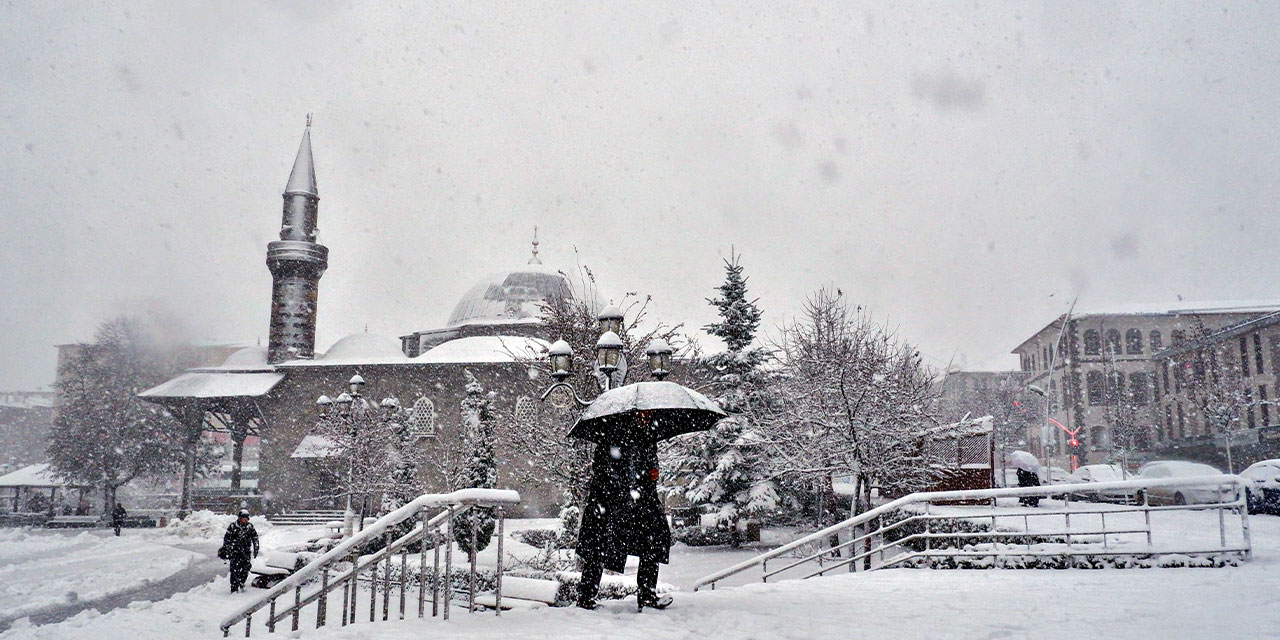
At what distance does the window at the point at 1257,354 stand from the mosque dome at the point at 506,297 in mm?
34342

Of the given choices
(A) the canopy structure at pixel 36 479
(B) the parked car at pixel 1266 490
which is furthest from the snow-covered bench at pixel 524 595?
(A) the canopy structure at pixel 36 479

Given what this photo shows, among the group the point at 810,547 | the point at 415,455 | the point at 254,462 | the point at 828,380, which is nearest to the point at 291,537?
the point at 415,455

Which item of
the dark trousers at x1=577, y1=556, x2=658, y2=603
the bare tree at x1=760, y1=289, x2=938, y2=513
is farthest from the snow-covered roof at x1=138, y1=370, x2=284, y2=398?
the dark trousers at x1=577, y1=556, x2=658, y2=603

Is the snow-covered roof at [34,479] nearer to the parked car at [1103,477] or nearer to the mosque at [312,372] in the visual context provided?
the mosque at [312,372]

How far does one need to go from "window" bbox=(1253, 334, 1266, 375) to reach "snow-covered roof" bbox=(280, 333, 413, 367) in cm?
4133

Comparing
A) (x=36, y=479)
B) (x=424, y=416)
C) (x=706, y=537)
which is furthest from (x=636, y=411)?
(x=36, y=479)

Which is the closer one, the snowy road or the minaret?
the snowy road

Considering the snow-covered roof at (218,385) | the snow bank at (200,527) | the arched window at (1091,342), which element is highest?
the arched window at (1091,342)

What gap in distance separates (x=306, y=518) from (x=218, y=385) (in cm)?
912

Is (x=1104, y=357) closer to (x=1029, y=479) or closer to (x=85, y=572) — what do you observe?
(x=1029, y=479)

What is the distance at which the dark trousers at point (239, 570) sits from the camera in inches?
622

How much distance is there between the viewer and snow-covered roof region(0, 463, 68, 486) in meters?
41.9

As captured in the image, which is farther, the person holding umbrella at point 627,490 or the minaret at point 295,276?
the minaret at point 295,276

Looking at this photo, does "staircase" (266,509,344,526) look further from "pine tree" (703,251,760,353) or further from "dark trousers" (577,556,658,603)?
"dark trousers" (577,556,658,603)
